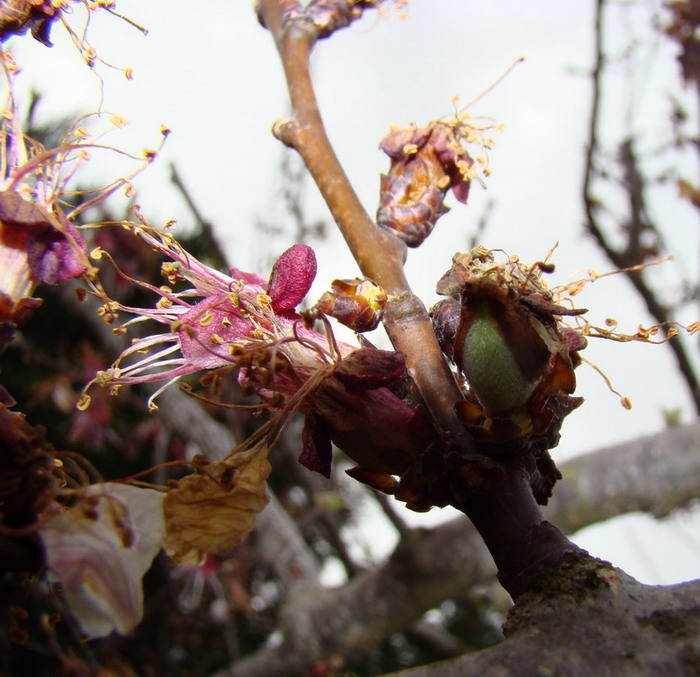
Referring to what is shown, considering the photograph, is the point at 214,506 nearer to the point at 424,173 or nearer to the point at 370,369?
the point at 370,369

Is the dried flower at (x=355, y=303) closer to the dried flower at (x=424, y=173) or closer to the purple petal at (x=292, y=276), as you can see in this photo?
Answer: the purple petal at (x=292, y=276)

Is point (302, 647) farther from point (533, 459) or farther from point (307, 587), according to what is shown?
point (533, 459)

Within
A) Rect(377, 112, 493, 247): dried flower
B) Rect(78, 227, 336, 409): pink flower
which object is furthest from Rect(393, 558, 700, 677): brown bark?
Rect(377, 112, 493, 247): dried flower

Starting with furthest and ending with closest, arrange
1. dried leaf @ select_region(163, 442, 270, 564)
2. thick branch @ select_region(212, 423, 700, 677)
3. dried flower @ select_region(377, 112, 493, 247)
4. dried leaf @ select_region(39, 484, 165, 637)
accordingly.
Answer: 1. thick branch @ select_region(212, 423, 700, 677)
2. dried flower @ select_region(377, 112, 493, 247)
3. dried leaf @ select_region(163, 442, 270, 564)
4. dried leaf @ select_region(39, 484, 165, 637)

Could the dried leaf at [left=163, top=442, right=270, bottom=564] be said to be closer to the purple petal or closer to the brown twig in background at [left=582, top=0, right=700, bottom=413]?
the purple petal

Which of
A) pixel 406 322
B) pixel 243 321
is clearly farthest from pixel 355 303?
pixel 243 321

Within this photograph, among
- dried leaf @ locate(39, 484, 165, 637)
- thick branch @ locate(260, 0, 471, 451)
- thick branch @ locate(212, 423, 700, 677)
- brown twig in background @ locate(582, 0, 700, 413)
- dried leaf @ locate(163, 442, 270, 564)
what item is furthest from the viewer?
brown twig in background @ locate(582, 0, 700, 413)

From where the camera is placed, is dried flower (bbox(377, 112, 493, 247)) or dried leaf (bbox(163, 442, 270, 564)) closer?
dried leaf (bbox(163, 442, 270, 564))
